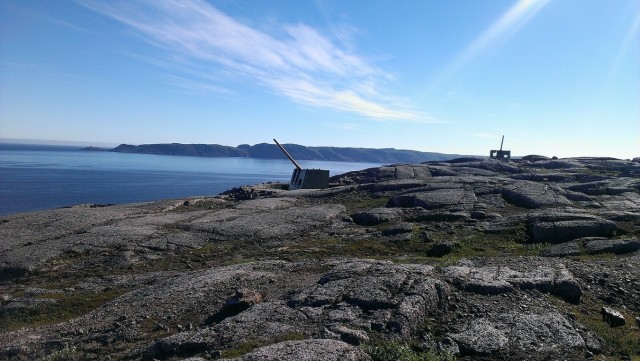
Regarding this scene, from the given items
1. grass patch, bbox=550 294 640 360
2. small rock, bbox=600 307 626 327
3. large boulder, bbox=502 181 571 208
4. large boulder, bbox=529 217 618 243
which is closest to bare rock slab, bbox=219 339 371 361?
grass patch, bbox=550 294 640 360

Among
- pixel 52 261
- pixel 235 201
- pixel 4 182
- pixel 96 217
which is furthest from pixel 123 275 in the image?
pixel 4 182

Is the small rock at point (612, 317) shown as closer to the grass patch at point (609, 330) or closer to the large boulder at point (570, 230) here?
the grass patch at point (609, 330)

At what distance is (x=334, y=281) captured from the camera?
11867mm

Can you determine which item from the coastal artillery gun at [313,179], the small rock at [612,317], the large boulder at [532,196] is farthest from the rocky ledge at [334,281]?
the coastal artillery gun at [313,179]

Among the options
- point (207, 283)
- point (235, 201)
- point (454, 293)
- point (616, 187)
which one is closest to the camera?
point (454, 293)

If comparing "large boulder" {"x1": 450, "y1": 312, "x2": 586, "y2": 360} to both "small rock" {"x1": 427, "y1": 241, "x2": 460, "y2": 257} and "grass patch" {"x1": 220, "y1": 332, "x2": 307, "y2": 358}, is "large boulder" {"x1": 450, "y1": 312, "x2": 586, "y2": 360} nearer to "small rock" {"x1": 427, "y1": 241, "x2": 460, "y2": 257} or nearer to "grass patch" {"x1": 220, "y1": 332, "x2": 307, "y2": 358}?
"grass patch" {"x1": 220, "y1": 332, "x2": 307, "y2": 358}

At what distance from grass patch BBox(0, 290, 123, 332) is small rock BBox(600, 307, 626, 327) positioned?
40.4 ft

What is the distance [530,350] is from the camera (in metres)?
8.82

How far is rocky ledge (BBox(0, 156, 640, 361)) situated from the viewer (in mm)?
9102

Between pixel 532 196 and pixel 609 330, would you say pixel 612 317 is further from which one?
pixel 532 196

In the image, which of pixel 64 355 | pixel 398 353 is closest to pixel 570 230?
pixel 398 353

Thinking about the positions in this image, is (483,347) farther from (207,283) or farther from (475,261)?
(207,283)

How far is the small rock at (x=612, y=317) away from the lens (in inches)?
403

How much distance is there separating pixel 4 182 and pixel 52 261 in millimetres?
85929
